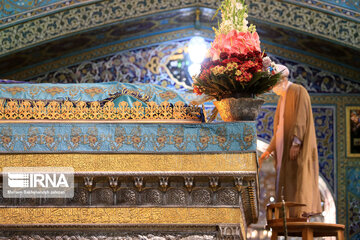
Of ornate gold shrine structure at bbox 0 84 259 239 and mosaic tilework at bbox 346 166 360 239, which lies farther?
mosaic tilework at bbox 346 166 360 239

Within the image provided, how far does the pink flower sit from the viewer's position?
171 inches

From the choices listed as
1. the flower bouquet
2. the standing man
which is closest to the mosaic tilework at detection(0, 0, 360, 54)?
the standing man

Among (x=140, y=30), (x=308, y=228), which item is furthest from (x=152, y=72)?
(x=308, y=228)

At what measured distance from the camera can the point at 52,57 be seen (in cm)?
922

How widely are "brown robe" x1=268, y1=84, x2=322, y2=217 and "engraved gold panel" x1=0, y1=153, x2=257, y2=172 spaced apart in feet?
6.10

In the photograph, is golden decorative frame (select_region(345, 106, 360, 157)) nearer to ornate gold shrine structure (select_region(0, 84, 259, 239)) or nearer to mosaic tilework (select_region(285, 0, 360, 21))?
mosaic tilework (select_region(285, 0, 360, 21))

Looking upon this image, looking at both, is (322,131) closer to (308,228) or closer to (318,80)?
(318,80)

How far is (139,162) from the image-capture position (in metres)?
3.98

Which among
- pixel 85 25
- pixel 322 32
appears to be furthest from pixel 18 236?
pixel 322 32

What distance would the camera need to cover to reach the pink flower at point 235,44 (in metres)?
4.34

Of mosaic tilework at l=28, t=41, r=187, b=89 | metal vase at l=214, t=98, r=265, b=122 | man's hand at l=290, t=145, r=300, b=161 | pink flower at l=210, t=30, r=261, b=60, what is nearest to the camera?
metal vase at l=214, t=98, r=265, b=122

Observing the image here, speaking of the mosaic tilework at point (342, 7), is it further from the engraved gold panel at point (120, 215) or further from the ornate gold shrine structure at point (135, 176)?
the engraved gold panel at point (120, 215)

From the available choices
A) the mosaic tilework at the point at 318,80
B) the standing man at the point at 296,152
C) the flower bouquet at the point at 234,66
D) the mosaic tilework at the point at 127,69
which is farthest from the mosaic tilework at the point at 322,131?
the flower bouquet at the point at 234,66

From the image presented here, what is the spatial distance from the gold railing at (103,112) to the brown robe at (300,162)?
6.22 ft
